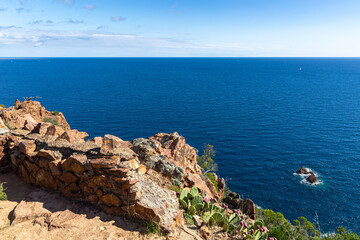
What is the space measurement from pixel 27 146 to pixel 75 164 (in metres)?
5.09

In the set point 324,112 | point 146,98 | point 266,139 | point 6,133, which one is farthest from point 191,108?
point 6,133

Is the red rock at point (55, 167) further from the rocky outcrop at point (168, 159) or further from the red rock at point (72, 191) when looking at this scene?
the rocky outcrop at point (168, 159)

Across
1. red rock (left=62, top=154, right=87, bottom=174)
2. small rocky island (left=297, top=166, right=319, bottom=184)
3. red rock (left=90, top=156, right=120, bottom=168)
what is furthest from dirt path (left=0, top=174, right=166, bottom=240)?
small rocky island (left=297, top=166, right=319, bottom=184)

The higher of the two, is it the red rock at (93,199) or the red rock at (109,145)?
the red rock at (109,145)

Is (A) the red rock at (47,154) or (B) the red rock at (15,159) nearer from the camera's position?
(A) the red rock at (47,154)

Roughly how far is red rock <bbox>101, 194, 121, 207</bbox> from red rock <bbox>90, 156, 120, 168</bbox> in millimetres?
1892

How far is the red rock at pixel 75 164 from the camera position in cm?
1476

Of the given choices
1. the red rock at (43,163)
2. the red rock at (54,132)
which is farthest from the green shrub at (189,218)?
the red rock at (54,132)

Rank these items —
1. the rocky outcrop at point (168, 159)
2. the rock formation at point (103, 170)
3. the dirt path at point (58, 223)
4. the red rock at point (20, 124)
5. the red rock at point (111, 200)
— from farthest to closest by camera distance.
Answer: the red rock at point (20, 124)
the rocky outcrop at point (168, 159)
the red rock at point (111, 200)
the rock formation at point (103, 170)
the dirt path at point (58, 223)

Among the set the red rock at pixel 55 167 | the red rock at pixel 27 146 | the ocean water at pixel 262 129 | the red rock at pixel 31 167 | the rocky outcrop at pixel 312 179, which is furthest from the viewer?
the rocky outcrop at pixel 312 179

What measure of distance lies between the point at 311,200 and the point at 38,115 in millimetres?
67993

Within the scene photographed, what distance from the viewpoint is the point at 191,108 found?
120 m

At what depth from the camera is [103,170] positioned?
1423cm

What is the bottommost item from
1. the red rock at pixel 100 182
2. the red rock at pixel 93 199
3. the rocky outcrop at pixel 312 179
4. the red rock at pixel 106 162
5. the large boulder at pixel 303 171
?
the rocky outcrop at pixel 312 179
